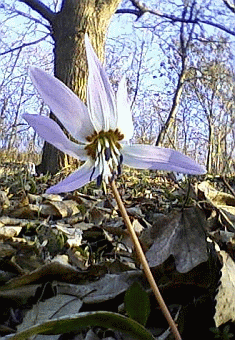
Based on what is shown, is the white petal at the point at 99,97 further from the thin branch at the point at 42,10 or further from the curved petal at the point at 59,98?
the thin branch at the point at 42,10

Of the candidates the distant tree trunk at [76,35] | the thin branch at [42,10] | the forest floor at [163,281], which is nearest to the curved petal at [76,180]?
the forest floor at [163,281]

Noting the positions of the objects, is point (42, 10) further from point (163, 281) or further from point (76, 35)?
point (163, 281)

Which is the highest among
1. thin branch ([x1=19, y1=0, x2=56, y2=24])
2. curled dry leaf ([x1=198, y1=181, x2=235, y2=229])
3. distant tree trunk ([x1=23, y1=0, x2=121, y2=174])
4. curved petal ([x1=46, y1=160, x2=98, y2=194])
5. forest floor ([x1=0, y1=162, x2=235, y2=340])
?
thin branch ([x1=19, y1=0, x2=56, y2=24])

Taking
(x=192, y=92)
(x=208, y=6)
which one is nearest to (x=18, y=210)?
(x=208, y=6)

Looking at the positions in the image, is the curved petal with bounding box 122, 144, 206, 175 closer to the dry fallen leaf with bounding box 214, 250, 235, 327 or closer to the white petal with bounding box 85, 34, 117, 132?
the white petal with bounding box 85, 34, 117, 132

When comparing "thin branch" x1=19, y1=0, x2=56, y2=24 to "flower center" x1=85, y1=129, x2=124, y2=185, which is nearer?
"flower center" x1=85, y1=129, x2=124, y2=185

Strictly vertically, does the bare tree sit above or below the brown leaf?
above

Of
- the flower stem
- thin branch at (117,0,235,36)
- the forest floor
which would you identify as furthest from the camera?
thin branch at (117,0,235,36)

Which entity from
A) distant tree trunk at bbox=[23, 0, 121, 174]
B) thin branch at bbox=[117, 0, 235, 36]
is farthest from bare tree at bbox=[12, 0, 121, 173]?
thin branch at bbox=[117, 0, 235, 36]

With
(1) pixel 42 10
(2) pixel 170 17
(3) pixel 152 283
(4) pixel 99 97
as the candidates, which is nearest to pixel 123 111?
(4) pixel 99 97
